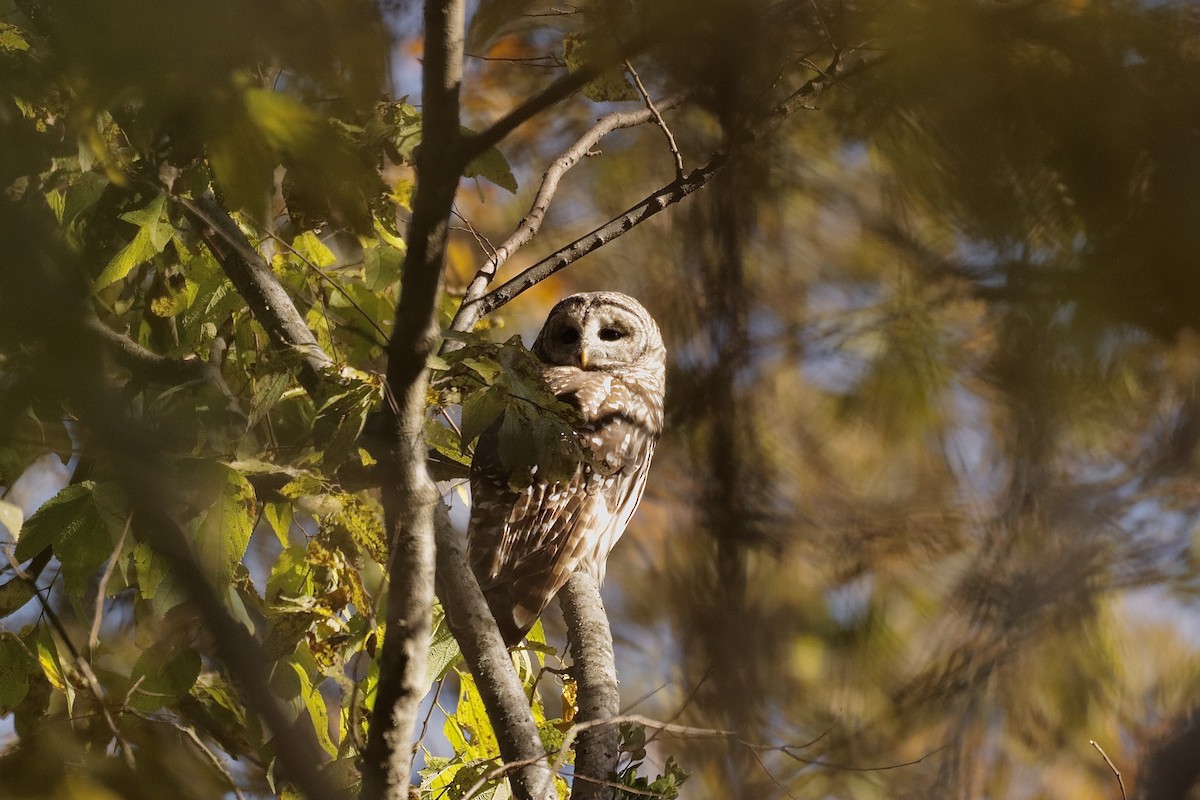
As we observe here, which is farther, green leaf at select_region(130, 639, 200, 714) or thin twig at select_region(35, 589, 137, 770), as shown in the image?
green leaf at select_region(130, 639, 200, 714)

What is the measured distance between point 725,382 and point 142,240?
1.76 m

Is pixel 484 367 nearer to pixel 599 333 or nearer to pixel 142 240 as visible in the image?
pixel 142 240

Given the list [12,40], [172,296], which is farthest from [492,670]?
[12,40]

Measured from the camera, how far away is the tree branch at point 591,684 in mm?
2338

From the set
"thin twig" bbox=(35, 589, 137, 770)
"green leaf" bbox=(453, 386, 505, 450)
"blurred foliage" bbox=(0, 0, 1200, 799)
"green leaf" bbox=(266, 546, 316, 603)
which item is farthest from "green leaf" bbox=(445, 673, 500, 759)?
"green leaf" bbox=(453, 386, 505, 450)

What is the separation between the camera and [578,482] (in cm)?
399

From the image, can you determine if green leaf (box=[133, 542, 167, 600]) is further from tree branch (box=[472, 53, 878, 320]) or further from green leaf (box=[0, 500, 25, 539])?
tree branch (box=[472, 53, 878, 320])

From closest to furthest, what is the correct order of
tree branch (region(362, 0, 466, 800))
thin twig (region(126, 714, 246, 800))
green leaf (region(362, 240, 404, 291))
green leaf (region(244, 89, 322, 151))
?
green leaf (region(244, 89, 322, 151)), tree branch (region(362, 0, 466, 800)), thin twig (region(126, 714, 246, 800)), green leaf (region(362, 240, 404, 291))

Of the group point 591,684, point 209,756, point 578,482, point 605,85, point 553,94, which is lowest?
point 591,684

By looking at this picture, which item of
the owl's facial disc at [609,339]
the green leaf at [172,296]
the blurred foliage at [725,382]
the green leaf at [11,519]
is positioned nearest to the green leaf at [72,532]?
the blurred foliage at [725,382]

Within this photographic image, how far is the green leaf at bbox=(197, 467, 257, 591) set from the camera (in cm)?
224

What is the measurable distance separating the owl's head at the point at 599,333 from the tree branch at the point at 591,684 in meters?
1.45

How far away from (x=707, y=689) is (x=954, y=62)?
6.50 feet

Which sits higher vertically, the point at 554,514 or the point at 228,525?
the point at 228,525
